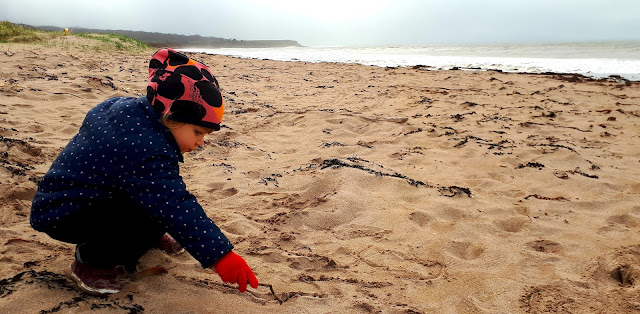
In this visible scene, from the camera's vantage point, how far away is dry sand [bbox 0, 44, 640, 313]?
67.1 inches

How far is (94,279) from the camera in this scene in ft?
5.20

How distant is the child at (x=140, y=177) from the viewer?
1.36 meters

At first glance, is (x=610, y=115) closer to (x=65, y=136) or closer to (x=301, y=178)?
(x=301, y=178)

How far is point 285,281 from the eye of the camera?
1.83 m

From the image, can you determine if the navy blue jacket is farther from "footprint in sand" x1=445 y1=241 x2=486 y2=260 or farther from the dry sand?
"footprint in sand" x1=445 y1=241 x2=486 y2=260

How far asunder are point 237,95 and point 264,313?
17.0ft

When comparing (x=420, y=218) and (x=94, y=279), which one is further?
(x=420, y=218)

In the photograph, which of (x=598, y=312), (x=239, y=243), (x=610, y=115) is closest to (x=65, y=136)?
(x=239, y=243)

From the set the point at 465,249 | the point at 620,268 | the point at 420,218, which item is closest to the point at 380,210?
the point at 420,218

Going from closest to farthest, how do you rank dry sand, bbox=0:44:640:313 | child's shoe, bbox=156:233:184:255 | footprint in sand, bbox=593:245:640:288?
dry sand, bbox=0:44:640:313, footprint in sand, bbox=593:245:640:288, child's shoe, bbox=156:233:184:255

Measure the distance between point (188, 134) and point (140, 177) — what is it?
246 mm

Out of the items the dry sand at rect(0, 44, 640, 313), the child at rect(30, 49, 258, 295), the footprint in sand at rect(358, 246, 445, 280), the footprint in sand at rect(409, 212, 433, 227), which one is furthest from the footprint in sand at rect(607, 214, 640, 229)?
the child at rect(30, 49, 258, 295)

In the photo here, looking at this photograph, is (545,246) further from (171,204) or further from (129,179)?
(129,179)

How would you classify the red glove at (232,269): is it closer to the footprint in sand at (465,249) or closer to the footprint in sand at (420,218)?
the footprint in sand at (465,249)
